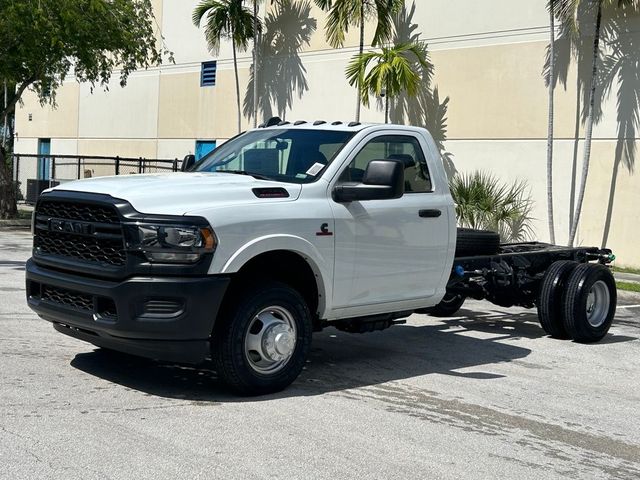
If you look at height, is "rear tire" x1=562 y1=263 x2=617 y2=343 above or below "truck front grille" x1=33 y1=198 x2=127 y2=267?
below

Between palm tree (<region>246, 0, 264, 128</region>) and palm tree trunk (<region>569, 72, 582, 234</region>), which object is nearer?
palm tree trunk (<region>569, 72, 582, 234</region>)

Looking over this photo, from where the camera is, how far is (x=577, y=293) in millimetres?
10328

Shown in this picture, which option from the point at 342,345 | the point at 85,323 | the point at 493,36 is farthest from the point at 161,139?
the point at 85,323

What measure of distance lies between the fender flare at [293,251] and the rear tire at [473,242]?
8.14ft

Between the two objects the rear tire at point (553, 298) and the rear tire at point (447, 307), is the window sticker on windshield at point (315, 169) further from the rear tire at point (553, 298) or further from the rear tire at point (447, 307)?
the rear tire at point (447, 307)

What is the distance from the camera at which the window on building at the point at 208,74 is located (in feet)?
99.5

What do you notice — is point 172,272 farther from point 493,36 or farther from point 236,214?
point 493,36

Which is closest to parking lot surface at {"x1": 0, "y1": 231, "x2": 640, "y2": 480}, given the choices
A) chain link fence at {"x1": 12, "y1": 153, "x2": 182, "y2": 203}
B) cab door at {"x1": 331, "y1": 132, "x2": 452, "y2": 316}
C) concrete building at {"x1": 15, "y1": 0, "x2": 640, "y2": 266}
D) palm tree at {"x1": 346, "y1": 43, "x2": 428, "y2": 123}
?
cab door at {"x1": 331, "y1": 132, "x2": 452, "y2": 316}

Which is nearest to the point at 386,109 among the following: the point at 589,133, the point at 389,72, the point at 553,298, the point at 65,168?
the point at 389,72

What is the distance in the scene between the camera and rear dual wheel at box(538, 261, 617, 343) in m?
10.4

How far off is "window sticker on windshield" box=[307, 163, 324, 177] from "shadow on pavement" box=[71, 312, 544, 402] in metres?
1.72

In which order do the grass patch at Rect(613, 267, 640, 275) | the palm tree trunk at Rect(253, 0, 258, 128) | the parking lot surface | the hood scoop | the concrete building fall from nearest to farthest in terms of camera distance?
the parking lot surface
the hood scoop
the grass patch at Rect(613, 267, 640, 275)
the concrete building
the palm tree trunk at Rect(253, 0, 258, 128)

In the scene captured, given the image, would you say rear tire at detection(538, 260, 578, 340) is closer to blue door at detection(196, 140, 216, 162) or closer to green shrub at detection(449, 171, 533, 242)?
green shrub at detection(449, 171, 533, 242)

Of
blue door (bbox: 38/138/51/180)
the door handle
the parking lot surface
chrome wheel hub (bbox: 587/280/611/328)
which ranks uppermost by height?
blue door (bbox: 38/138/51/180)
